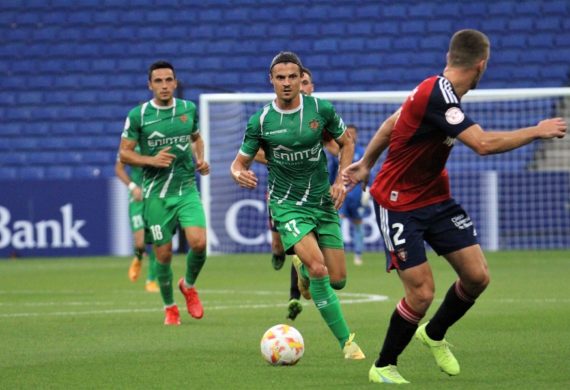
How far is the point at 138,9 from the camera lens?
28906 mm

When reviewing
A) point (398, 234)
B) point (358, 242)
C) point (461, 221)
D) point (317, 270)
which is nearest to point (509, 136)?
point (461, 221)

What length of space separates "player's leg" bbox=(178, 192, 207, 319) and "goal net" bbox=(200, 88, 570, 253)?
10.6 m

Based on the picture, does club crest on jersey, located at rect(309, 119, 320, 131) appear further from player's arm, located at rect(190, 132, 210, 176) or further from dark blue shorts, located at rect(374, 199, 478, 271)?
player's arm, located at rect(190, 132, 210, 176)

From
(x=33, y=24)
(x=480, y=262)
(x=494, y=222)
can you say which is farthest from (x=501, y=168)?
(x=480, y=262)

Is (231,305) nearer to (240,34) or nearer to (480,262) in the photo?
(480,262)

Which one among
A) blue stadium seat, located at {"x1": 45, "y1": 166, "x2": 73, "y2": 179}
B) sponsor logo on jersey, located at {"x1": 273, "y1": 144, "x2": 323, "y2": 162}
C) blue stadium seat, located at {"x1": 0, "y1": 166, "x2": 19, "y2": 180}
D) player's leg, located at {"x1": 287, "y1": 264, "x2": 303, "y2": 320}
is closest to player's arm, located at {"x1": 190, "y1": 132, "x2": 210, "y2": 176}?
player's leg, located at {"x1": 287, "y1": 264, "x2": 303, "y2": 320}

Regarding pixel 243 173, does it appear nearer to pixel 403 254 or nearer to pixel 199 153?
pixel 403 254

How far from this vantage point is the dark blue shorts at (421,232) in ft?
24.5

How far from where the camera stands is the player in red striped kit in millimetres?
7289

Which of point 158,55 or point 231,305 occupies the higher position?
point 158,55

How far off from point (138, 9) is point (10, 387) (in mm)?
22047

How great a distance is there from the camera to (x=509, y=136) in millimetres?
6934

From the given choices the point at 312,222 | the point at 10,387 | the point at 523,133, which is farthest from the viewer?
the point at 312,222

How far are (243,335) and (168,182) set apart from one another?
83.1 inches
